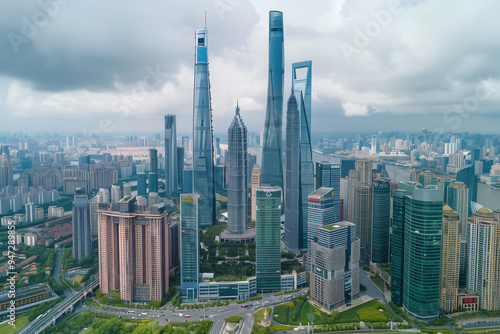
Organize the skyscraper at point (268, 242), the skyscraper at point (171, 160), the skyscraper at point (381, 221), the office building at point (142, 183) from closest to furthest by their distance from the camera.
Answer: the skyscraper at point (268, 242)
the skyscraper at point (381, 221)
the office building at point (142, 183)
the skyscraper at point (171, 160)

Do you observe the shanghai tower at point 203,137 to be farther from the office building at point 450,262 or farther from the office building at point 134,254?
the office building at point 450,262

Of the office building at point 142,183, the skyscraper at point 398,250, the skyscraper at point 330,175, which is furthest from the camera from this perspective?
the office building at point 142,183

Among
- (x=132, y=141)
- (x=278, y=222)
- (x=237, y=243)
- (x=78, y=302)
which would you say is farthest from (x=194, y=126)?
(x=78, y=302)

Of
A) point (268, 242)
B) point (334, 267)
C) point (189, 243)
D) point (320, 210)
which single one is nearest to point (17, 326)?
point (189, 243)

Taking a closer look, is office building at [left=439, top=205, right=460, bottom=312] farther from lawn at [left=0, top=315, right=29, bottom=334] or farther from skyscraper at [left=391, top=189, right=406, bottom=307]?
lawn at [left=0, top=315, right=29, bottom=334]

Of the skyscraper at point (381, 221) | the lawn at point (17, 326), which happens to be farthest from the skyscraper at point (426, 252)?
the lawn at point (17, 326)

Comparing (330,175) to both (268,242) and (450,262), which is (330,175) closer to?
(268,242)
